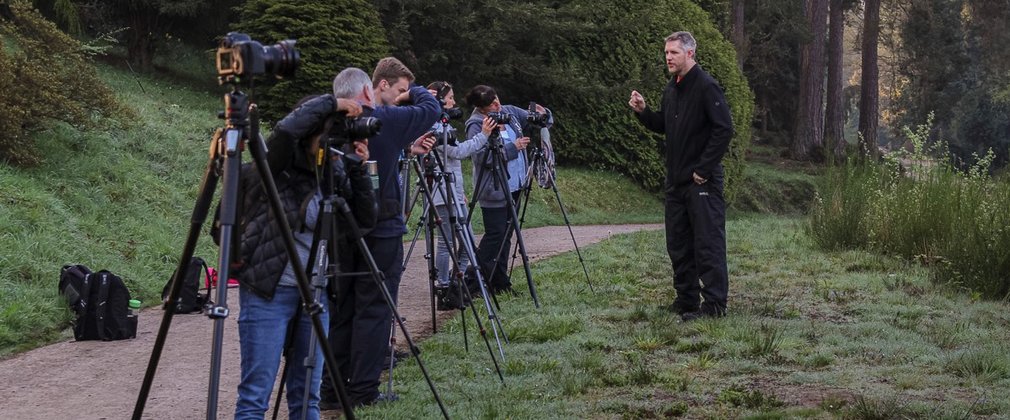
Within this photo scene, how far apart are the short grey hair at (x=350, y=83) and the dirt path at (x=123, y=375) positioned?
185 centimetres

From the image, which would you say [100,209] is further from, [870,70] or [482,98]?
[870,70]

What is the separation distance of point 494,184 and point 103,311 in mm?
3107

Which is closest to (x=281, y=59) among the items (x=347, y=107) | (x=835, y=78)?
(x=347, y=107)

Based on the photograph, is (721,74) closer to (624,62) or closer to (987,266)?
(624,62)

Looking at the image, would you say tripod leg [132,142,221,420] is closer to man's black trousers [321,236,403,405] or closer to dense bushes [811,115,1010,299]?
man's black trousers [321,236,403,405]

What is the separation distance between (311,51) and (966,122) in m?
25.1

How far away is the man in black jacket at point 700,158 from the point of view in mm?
8359

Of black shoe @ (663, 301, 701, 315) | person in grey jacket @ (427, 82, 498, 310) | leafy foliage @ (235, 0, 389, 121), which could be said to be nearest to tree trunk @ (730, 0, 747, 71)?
leafy foliage @ (235, 0, 389, 121)

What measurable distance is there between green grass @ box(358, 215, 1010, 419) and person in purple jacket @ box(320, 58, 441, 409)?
0.27 metres

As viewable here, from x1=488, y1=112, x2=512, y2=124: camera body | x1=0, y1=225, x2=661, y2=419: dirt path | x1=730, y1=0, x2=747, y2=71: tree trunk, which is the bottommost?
x1=0, y1=225, x2=661, y2=419: dirt path

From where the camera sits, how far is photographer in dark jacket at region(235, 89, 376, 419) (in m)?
4.51

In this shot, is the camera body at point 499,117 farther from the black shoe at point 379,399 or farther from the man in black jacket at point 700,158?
the black shoe at point 379,399

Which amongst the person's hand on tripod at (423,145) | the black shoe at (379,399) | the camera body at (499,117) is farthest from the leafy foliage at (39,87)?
the black shoe at (379,399)

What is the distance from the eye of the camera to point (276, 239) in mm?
4492
